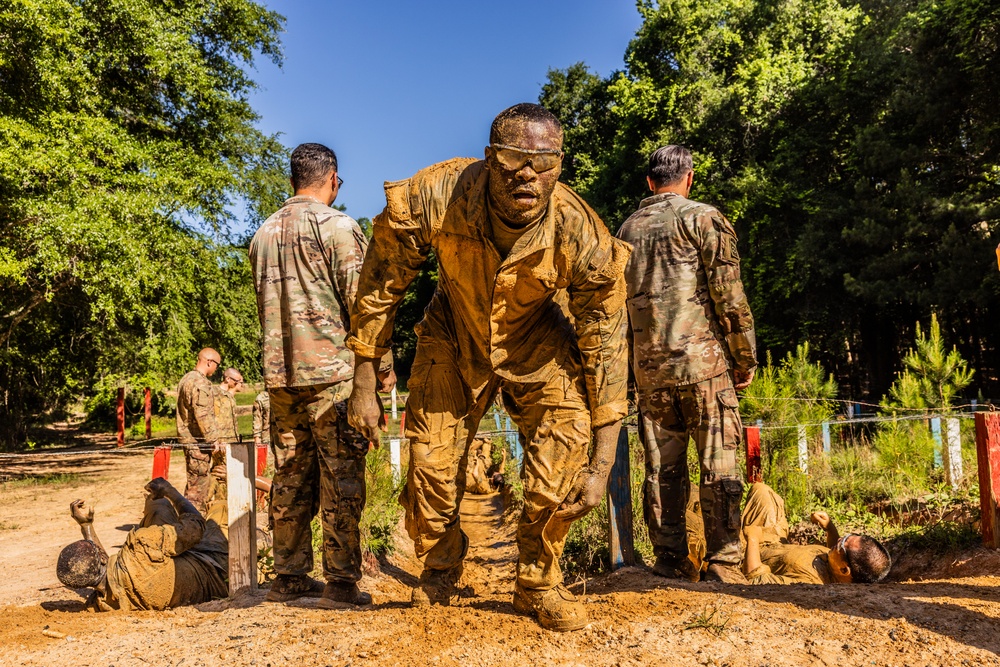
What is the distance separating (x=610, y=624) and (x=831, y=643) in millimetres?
886

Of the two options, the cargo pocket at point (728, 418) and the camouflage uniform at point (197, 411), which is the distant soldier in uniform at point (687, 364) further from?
the camouflage uniform at point (197, 411)

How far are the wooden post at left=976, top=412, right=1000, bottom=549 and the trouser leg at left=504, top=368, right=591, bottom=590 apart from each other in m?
3.21

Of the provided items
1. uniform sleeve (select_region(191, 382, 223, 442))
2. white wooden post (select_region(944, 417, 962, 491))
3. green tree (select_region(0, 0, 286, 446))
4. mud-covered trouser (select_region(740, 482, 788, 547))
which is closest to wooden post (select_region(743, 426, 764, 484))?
mud-covered trouser (select_region(740, 482, 788, 547))

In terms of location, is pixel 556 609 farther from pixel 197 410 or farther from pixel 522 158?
pixel 197 410

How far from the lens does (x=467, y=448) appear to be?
365cm

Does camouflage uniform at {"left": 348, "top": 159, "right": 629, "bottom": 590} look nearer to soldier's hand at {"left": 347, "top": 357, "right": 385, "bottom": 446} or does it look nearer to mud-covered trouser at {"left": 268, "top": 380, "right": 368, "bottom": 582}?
soldier's hand at {"left": 347, "top": 357, "right": 385, "bottom": 446}

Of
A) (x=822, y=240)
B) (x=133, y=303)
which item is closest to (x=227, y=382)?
(x=133, y=303)

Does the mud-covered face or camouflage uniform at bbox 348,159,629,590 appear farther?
camouflage uniform at bbox 348,159,629,590

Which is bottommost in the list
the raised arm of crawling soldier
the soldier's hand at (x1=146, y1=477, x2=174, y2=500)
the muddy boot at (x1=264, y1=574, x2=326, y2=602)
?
the muddy boot at (x1=264, y1=574, x2=326, y2=602)

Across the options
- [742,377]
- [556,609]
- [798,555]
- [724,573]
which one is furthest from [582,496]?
[798,555]

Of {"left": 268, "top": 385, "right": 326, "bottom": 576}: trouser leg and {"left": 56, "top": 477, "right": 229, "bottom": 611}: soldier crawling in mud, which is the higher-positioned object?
{"left": 268, "top": 385, "right": 326, "bottom": 576}: trouser leg

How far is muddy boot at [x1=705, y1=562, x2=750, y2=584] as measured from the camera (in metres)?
4.53

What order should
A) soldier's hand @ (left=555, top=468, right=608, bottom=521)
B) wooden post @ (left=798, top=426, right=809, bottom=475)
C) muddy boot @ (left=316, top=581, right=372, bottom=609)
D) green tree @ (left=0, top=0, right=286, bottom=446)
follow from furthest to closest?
green tree @ (left=0, top=0, right=286, bottom=446)
wooden post @ (left=798, top=426, right=809, bottom=475)
muddy boot @ (left=316, top=581, right=372, bottom=609)
soldier's hand @ (left=555, top=468, right=608, bottom=521)

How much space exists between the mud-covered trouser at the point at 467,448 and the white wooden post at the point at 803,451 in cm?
500
